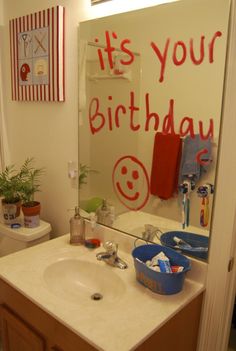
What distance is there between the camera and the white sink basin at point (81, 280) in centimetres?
121

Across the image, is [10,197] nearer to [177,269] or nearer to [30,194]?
[30,194]

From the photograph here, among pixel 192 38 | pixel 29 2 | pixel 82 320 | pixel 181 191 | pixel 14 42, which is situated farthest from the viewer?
pixel 14 42

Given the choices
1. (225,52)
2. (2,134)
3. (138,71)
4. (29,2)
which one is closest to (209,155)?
(225,52)

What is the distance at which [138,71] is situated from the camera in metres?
1.25

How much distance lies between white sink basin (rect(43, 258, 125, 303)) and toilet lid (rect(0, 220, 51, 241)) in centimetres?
35

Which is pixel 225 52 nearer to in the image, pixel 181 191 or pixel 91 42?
pixel 181 191

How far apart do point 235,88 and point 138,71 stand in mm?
439

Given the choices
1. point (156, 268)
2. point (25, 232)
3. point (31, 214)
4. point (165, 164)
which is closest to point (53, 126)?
point (31, 214)

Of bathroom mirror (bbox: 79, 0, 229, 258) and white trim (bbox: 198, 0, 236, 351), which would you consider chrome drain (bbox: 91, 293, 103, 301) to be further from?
white trim (bbox: 198, 0, 236, 351)

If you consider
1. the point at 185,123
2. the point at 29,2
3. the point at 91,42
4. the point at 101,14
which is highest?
the point at 29,2

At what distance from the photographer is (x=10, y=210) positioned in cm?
166

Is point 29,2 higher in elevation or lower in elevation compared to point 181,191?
higher

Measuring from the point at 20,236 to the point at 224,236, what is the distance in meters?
1.07

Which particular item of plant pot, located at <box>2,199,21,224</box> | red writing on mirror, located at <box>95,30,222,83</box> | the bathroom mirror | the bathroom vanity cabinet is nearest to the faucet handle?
the bathroom mirror
